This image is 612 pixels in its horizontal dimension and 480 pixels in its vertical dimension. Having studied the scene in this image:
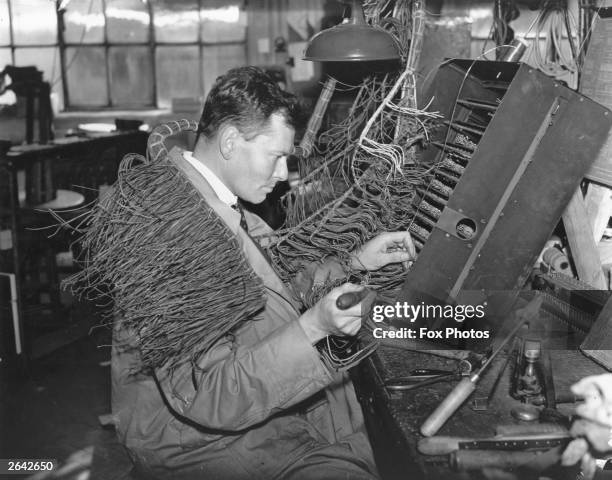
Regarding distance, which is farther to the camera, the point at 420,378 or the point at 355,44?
the point at 355,44

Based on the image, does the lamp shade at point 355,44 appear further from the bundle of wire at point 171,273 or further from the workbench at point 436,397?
the workbench at point 436,397

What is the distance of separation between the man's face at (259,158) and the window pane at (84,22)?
6.16 m

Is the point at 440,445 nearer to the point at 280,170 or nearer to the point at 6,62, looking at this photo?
the point at 280,170

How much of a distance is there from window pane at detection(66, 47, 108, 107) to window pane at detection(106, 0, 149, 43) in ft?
0.94

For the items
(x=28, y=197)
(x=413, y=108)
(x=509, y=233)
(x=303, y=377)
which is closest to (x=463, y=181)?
(x=509, y=233)

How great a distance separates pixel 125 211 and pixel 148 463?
658 mm

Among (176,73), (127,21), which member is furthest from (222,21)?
(127,21)

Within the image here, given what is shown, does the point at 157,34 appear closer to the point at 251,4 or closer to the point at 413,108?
the point at 251,4

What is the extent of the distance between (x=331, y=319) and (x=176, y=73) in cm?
639

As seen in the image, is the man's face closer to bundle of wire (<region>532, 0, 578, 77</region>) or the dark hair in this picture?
the dark hair

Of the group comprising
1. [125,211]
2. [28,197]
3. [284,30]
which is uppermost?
[284,30]

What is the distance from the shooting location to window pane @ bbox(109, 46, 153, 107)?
7031 mm

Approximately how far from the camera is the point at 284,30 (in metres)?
6.61

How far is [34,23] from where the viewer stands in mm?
6785
